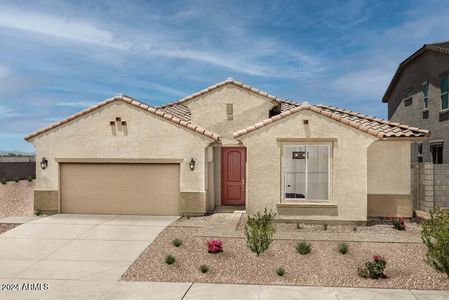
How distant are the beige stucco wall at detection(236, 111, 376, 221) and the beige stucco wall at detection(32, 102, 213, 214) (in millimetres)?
2011

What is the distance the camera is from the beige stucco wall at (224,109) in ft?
54.5

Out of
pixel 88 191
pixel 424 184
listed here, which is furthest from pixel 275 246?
pixel 424 184

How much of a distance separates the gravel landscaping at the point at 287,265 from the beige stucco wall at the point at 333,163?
2.64 meters

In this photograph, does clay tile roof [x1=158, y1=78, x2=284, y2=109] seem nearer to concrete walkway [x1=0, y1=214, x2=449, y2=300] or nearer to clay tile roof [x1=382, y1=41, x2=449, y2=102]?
concrete walkway [x1=0, y1=214, x2=449, y2=300]

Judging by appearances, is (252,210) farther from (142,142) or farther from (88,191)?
(88,191)

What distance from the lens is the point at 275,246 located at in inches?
410

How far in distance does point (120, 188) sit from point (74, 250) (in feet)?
15.2

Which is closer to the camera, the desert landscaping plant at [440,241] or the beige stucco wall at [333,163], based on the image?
the desert landscaping plant at [440,241]

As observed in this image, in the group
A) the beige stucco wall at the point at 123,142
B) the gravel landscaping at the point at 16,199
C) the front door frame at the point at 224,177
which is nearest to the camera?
the beige stucco wall at the point at 123,142

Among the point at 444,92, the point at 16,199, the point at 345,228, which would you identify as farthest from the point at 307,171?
the point at 16,199

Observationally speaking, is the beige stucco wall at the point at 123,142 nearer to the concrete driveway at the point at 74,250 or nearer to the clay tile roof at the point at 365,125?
the concrete driveway at the point at 74,250

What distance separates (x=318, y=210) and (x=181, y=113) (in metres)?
7.89

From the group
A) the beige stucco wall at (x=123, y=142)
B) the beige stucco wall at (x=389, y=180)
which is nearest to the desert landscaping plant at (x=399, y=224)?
the beige stucco wall at (x=389, y=180)

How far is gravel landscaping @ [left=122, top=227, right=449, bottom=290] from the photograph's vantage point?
8398 mm
